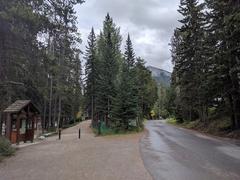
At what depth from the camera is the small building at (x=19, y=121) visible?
61.4 feet

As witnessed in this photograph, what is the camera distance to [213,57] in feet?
68.7

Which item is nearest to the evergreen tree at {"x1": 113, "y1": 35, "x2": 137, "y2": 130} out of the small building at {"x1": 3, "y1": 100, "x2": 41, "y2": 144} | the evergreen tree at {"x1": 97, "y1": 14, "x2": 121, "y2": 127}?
the evergreen tree at {"x1": 97, "y1": 14, "x2": 121, "y2": 127}

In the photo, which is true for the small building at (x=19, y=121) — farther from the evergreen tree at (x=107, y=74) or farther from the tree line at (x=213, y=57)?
the tree line at (x=213, y=57)

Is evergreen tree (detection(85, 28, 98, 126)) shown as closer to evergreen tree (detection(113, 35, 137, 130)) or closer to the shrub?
evergreen tree (detection(113, 35, 137, 130))

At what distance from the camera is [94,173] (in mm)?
8141

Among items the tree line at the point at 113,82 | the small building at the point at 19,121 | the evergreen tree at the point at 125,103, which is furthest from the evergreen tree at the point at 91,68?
Answer: the small building at the point at 19,121

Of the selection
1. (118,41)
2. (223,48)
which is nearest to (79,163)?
(223,48)

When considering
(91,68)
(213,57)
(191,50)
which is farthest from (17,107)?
(91,68)

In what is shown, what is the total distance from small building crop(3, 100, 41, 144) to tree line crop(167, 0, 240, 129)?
1448cm

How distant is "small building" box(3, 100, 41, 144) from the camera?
18.7 m

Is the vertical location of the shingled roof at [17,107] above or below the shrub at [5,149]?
above

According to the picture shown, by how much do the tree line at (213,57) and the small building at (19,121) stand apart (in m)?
14.5

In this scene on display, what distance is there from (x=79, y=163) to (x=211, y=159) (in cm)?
505

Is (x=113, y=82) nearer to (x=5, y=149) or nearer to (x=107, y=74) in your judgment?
(x=107, y=74)
